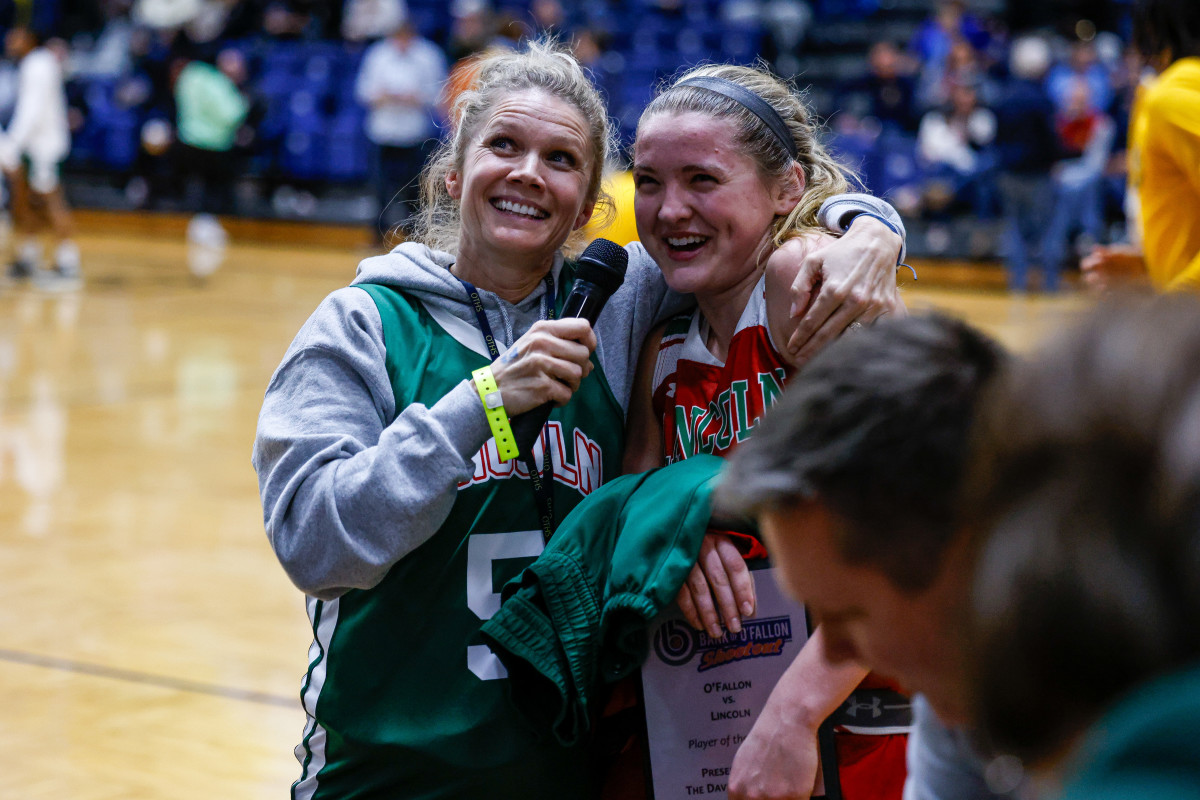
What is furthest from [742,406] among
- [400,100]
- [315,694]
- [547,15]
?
[547,15]

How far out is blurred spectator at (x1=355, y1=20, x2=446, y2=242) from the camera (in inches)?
502

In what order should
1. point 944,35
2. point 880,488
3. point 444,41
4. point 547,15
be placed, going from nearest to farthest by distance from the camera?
point 880,488, point 944,35, point 547,15, point 444,41

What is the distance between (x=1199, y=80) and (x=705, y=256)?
150 cm

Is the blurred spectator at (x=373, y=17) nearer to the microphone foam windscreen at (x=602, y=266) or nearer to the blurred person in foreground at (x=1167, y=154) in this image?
the blurred person in foreground at (x=1167, y=154)

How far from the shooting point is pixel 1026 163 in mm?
10844

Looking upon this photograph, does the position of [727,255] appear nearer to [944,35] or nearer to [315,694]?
→ [315,694]

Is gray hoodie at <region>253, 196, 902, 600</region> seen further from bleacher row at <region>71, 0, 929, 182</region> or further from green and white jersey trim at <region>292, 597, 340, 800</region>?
bleacher row at <region>71, 0, 929, 182</region>

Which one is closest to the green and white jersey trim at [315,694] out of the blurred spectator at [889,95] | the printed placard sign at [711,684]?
the printed placard sign at [711,684]

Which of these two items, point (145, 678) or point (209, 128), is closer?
point (145, 678)

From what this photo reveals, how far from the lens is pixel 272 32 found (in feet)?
50.9

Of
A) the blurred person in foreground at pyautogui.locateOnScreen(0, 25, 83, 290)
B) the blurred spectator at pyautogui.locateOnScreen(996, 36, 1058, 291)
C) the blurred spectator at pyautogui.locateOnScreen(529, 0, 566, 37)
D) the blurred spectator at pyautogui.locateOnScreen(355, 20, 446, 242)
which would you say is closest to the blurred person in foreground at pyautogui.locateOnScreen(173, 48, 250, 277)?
the blurred spectator at pyautogui.locateOnScreen(355, 20, 446, 242)

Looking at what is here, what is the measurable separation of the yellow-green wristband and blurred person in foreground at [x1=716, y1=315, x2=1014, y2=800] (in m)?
0.70

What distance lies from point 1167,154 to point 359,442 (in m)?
1.98

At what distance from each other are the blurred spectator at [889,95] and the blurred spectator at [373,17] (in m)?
5.38
